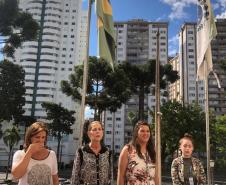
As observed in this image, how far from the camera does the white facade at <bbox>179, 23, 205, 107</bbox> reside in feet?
352

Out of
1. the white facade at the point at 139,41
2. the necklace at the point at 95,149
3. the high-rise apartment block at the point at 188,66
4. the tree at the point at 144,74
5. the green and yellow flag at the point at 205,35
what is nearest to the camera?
the necklace at the point at 95,149

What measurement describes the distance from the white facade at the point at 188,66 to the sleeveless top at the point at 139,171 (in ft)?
337

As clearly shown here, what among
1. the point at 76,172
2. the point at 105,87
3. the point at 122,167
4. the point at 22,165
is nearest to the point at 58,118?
the point at 105,87

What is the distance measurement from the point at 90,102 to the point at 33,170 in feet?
111

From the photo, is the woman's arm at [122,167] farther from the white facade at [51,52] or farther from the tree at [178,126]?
the white facade at [51,52]

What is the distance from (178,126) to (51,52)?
71003mm

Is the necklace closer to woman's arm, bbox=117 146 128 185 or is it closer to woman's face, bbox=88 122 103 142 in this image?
woman's face, bbox=88 122 103 142

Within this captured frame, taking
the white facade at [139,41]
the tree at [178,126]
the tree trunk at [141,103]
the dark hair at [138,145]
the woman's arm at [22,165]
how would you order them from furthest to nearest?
the white facade at [139,41], the tree trunk at [141,103], the tree at [178,126], the dark hair at [138,145], the woman's arm at [22,165]

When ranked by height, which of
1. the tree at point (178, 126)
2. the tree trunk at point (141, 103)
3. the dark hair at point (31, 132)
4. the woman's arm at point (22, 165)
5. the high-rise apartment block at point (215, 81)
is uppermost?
the high-rise apartment block at point (215, 81)

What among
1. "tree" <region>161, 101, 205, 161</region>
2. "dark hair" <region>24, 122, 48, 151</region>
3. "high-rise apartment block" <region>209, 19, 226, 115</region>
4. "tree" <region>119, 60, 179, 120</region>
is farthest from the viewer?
"high-rise apartment block" <region>209, 19, 226, 115</region>

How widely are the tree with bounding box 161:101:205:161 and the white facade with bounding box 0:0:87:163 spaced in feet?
181

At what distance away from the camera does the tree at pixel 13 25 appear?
29.8m

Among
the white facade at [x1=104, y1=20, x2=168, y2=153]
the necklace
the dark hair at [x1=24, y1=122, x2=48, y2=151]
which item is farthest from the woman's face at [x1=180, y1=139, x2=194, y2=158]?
the white facade at [x1=104, y1=20, x2=168, y2=153]

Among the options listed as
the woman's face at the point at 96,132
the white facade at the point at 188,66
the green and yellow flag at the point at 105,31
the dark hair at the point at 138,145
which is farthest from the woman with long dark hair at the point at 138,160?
the white facade at the point at 188,66
